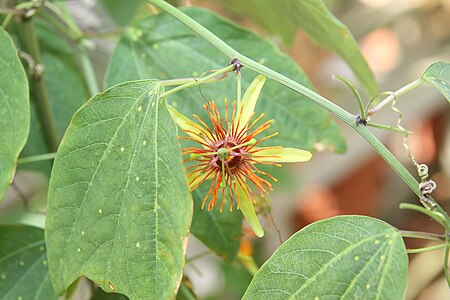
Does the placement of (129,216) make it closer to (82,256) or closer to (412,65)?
(82,256)

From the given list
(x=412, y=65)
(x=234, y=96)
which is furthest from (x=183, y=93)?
(x=412, y=65)

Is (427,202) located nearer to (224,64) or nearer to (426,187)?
(426,187)

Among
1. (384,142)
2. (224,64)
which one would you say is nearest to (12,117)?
(224,64)

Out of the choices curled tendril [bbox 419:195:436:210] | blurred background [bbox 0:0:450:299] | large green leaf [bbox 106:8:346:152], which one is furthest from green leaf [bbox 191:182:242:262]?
blurred background [bbox 0:0:450:299]

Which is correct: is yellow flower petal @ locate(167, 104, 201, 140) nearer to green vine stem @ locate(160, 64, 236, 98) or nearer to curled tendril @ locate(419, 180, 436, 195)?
green vine stem @ locate(160, 64, 236, 98)

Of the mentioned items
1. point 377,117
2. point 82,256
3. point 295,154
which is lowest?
point 377,117

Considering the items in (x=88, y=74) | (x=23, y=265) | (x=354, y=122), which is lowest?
(x=23, y=265)
